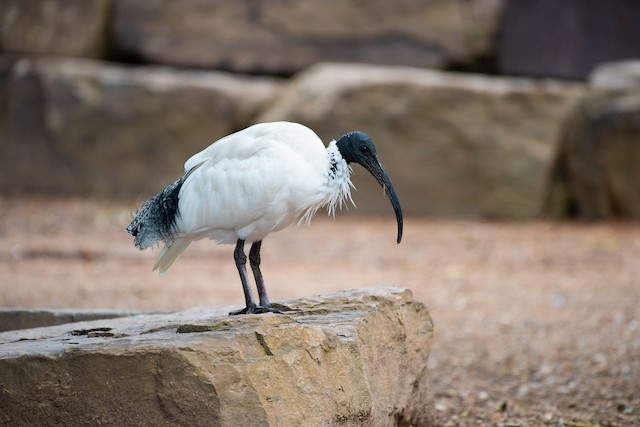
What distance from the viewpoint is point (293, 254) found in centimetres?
969

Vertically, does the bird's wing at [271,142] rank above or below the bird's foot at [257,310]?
above

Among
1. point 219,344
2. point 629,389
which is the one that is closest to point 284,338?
point 219,344

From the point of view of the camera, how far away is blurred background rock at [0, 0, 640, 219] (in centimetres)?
1116

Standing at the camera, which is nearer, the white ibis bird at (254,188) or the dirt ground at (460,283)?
the white ibis bird at (254,188)

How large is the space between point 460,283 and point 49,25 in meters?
7.11

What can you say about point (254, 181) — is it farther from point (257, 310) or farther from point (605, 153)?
point (605, 153)

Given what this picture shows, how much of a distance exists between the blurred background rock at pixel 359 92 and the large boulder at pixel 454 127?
0.6 inches

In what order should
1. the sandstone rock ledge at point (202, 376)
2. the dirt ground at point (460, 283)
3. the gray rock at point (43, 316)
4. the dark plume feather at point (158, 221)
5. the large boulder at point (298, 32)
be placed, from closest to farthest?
the sandstone rock ledge at point (202, 376)
the dark plume feather at point (158, 221)
the gray rock at point (43, 316)
the dirt ground at point (460, 283)
the large boulder at point (298, 32)

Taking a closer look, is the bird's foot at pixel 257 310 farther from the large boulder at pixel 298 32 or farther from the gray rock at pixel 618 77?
the large boulder at pixel 298 32

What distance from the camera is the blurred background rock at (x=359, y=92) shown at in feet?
36.6

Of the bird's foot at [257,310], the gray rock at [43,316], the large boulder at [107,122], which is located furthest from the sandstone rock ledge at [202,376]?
the large boulder at [107,122]

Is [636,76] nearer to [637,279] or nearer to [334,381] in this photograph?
[637,279]

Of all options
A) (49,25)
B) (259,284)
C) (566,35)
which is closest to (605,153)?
(566,35)

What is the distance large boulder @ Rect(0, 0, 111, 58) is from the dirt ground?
7.18ft
